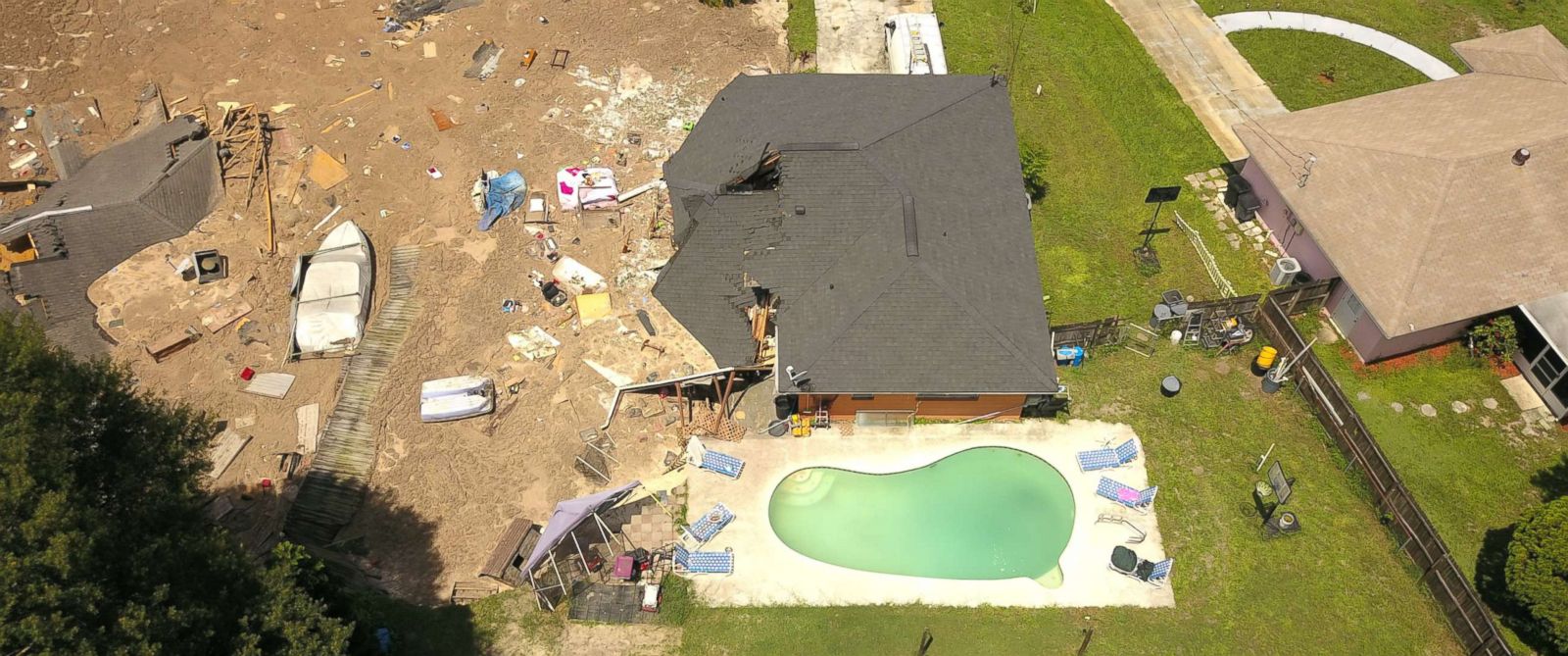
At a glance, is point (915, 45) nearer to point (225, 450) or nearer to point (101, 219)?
point (225, 450)

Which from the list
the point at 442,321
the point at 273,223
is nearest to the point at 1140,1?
the point at 442,321

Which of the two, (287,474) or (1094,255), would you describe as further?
(1094,255)

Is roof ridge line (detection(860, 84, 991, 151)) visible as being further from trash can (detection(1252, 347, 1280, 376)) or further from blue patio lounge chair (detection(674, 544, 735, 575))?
blue patio lounge chair (detection(674, 544, 735, 575))

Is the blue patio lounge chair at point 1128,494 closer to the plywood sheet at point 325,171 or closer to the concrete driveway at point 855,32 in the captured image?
the concrete driveway at point 855,32

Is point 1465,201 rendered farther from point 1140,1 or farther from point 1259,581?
point 1140,1

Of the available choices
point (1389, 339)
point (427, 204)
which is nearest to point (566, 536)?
point (427, 204)

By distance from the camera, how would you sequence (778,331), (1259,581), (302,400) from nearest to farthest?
(1259,581), (778,331), (302,400)

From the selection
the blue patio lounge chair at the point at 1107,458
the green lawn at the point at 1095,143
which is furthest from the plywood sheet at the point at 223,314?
the blue patio lounge chair at the point at 1107,458
